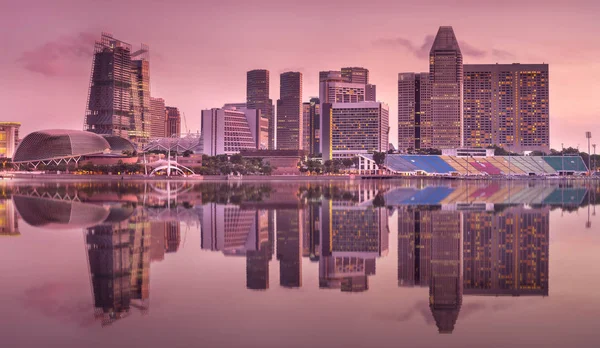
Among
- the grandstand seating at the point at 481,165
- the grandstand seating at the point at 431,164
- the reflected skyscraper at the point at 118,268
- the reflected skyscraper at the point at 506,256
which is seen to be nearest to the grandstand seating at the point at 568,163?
the grandstand seating at the point at 481,165

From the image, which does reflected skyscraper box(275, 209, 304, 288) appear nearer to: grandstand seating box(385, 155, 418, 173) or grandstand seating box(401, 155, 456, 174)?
grandstand seating box(385, 155, 418, 173)

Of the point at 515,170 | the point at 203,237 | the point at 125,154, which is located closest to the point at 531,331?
the point at 203,237

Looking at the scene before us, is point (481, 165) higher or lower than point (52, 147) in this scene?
lower

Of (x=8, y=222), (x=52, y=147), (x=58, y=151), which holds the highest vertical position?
(x=52, y=147)

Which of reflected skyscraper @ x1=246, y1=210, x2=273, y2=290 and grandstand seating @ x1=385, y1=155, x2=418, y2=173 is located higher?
grandstand seating @ x1=385, y1=155, x2=418, y2=173

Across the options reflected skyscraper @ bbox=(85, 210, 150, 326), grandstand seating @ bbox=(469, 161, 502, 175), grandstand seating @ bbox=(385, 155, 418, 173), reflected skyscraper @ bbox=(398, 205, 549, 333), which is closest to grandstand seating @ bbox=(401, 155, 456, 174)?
grandstand seating @ bbox=(385, 155, 418, 173)

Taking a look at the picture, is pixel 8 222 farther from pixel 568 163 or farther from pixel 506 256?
pixel 568 163

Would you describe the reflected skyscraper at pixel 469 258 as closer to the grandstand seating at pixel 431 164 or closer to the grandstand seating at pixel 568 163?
the grandstand seating at pixel 431 164

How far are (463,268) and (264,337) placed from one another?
26.8 feet

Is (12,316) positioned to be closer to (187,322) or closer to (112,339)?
(112,339)

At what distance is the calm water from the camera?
10516 millimetres

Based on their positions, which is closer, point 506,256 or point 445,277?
point 445,277

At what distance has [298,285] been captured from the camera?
14539 millimetres

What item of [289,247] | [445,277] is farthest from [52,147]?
[445,277]
